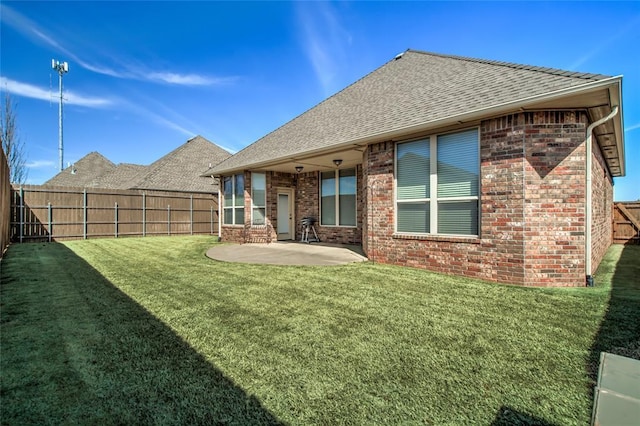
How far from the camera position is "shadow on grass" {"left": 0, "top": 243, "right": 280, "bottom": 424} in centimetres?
193

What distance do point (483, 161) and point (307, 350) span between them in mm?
4760

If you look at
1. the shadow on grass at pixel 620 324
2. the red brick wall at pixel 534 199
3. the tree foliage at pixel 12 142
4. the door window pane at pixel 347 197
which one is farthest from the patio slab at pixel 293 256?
the tree foliage at pixel 12 142

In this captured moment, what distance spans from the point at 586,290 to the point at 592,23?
6.54 metres

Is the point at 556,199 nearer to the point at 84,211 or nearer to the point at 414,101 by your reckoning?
the point at 414,101

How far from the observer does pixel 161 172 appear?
2148 cm

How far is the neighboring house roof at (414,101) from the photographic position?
515 cm

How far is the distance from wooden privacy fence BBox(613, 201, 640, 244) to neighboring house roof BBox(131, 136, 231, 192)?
21.9 metres

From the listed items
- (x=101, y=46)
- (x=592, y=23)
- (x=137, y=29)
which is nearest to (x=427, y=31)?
(x=592, y=23)

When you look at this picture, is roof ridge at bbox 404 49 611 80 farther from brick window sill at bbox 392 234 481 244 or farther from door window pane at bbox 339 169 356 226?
door window pane at bbox 339 169 356 226

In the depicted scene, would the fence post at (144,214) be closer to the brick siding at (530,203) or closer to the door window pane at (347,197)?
the door window pane at (347,197)

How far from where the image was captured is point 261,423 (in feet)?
6.06

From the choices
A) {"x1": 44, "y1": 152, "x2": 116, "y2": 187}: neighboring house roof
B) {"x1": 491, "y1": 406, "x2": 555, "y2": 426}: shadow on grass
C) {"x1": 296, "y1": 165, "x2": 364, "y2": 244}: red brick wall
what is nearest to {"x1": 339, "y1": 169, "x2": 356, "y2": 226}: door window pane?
{"x1": 296, "y1": 165, "x2": 364, "y2": 244}: red brick wall

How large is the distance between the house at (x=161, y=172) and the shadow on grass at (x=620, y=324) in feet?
59.7

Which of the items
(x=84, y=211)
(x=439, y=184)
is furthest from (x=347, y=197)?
(x=84, y=211)
